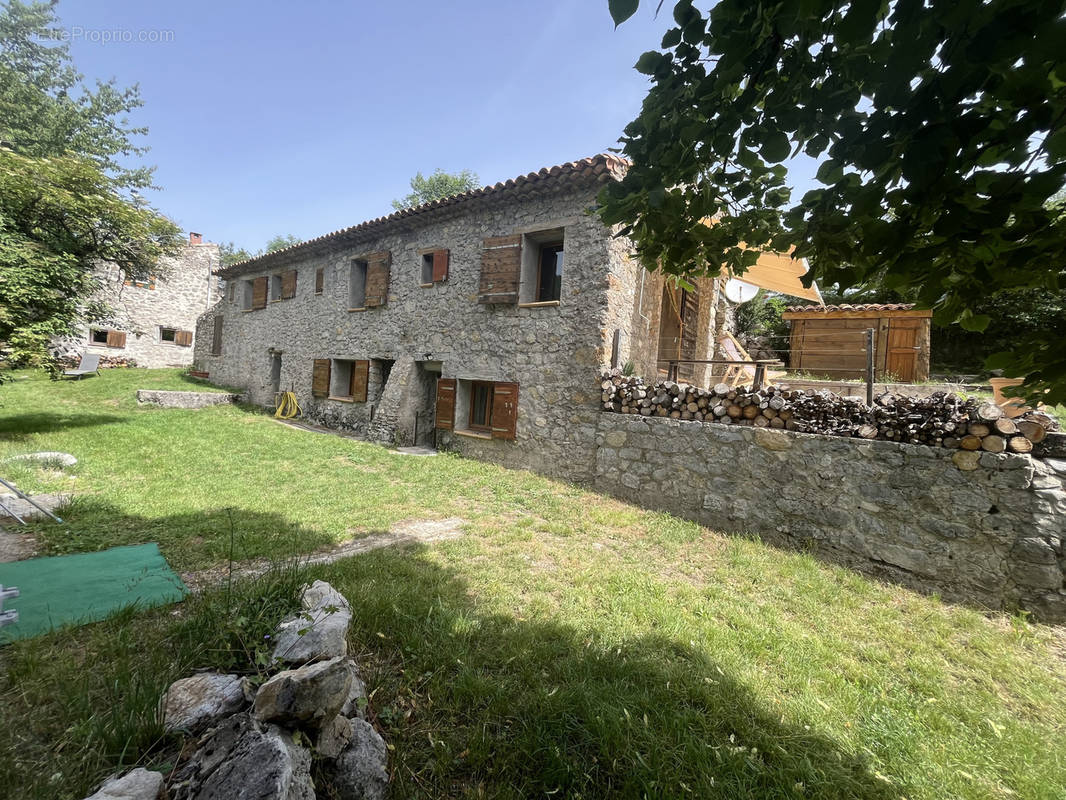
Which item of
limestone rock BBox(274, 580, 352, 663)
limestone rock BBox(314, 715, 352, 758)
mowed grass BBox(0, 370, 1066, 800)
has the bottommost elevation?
mowed grass BBox(0, 370, 1066, 800)

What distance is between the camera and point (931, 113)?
1.41m

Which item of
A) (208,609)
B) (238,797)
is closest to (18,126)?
(208,609)

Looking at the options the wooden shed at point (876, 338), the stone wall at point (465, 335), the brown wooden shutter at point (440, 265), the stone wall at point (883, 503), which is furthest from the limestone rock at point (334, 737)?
the wooden shed at point (876, 338)

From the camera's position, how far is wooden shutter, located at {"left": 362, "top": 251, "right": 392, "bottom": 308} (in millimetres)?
10703

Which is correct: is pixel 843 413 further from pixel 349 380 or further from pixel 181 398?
pixel 181 398

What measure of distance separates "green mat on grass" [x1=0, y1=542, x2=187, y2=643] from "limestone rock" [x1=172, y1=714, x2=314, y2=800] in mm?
2005

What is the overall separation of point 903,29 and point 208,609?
424cm

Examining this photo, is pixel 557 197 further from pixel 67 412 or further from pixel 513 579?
pixel 67 412

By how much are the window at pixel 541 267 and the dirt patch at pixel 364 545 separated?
478cm

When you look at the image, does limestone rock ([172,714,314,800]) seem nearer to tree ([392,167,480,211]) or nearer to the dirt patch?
the dirt patch

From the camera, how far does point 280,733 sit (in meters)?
1.69

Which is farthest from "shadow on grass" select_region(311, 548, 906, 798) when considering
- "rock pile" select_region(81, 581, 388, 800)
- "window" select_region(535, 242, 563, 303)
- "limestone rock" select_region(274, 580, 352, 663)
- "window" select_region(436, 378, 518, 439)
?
"window" select_region(535, 242, 563, 303)

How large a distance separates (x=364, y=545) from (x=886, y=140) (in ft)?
16.8

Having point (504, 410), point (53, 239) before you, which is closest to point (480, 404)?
point (504, 410)
